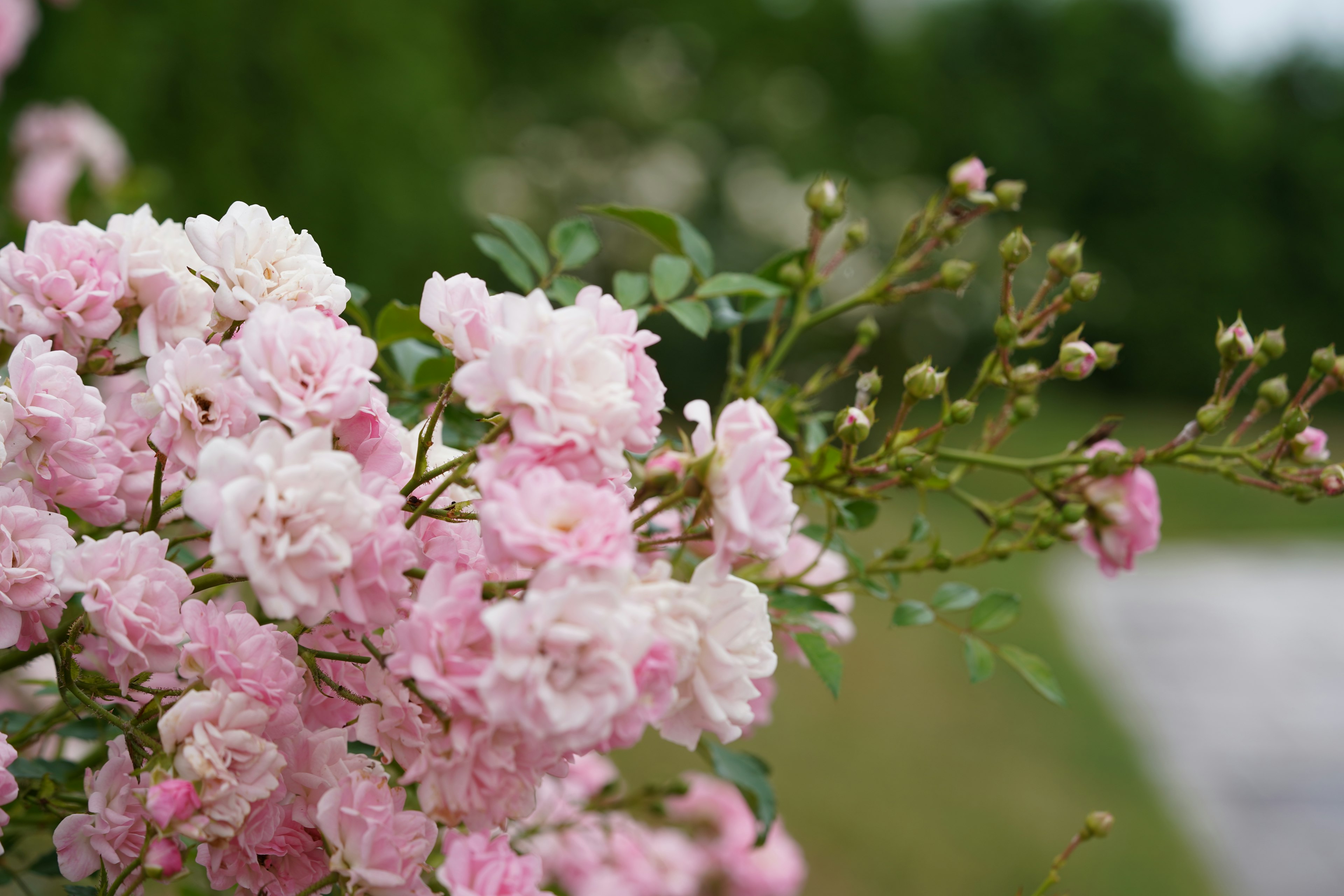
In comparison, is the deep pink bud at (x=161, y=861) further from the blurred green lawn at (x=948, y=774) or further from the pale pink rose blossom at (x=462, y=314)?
the blurred green lawn at (x=948, y=774)

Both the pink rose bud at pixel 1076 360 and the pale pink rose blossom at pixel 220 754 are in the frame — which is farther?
the pink rose bud at pixel 1076 360

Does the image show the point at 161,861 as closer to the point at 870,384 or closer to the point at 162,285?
the point at 162,285

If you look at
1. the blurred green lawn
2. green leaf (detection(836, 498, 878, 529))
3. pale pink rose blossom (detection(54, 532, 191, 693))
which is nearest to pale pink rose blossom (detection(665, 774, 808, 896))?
green leaf (detection(836, 498, 878, 529))

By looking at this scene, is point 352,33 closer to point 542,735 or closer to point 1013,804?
point 1013,804

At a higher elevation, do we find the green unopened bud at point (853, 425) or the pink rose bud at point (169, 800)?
the green unopened bud at point (853, 425)

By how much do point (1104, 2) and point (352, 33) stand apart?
7572 millimetres

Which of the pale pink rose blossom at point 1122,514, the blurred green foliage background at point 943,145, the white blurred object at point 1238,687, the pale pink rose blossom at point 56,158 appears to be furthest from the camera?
the blurred green foliage background at point 943,145

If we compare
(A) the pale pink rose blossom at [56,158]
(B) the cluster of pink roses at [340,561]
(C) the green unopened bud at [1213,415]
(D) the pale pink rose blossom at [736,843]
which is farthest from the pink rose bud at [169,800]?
(A) the pale pink rose blossom at [56,158]

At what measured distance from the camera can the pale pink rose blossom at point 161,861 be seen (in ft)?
1.27

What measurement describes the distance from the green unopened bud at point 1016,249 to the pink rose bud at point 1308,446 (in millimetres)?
156

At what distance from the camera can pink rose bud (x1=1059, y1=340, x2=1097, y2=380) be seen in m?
0.53

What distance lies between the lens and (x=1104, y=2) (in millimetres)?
9172

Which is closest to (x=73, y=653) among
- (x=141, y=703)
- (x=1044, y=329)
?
(x=141, y=703)

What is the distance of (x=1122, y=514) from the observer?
0.57m
